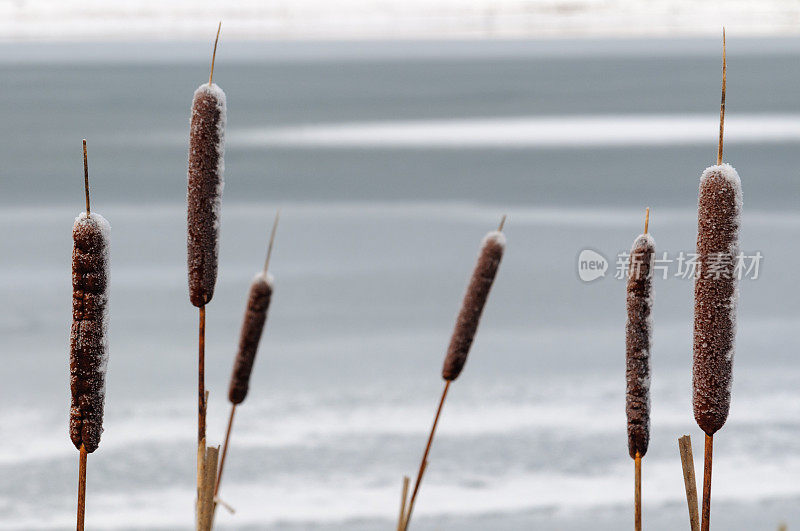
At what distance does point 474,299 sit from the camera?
0.34 metres

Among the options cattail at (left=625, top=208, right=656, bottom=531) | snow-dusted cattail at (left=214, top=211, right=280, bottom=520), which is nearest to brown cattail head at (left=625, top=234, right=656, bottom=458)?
cattail at (left=625, top=208, right=656, bottom=531)

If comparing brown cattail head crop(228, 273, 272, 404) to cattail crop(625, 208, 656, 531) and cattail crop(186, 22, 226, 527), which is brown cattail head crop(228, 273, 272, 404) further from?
cattail crop(625, 208, 656, 531)

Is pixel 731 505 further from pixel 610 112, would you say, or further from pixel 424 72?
pixel 424 72

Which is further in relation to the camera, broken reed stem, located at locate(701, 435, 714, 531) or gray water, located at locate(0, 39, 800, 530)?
gray water, located at locate(0, 39, 800, 530)

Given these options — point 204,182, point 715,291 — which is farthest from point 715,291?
point 204,182

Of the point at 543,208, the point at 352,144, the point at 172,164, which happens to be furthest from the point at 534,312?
the point at 172,164

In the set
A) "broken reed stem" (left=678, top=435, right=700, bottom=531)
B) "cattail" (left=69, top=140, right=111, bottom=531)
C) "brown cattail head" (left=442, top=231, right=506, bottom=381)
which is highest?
"brown cattail head" (left=442, top=231, right=506, bottom=381)

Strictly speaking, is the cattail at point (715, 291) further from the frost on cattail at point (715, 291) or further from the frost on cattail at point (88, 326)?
the frost on cattail at point (88, 326)

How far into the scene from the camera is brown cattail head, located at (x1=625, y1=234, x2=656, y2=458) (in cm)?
31

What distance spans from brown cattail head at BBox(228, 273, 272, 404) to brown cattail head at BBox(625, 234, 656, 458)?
146mm

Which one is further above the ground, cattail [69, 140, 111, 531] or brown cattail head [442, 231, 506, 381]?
brown cattail head [442, 231, 506, 381]

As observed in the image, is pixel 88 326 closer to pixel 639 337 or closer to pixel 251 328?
pixel 251 328

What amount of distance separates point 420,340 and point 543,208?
0.54 ft

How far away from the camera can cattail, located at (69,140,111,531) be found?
0.94 feet
